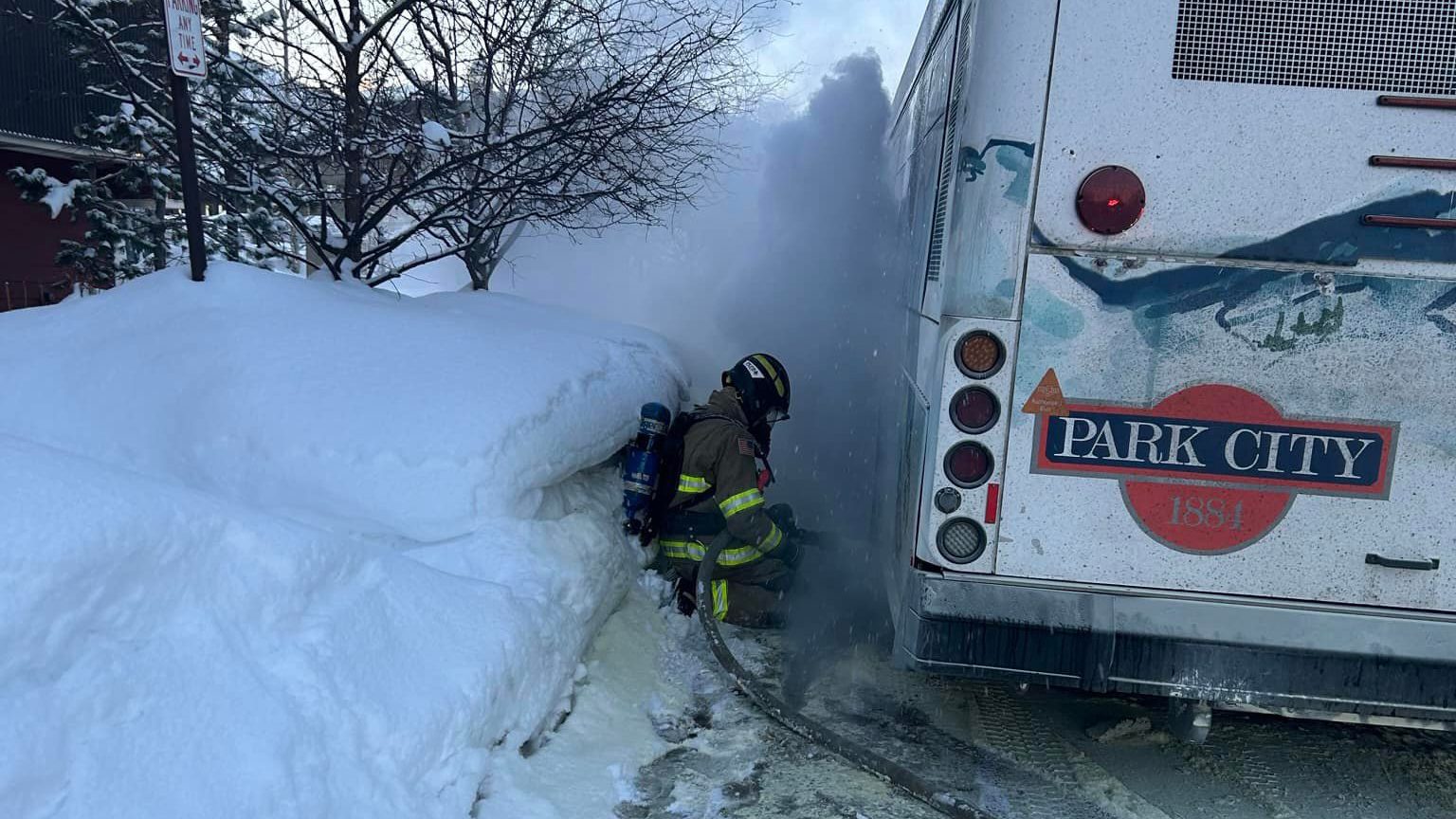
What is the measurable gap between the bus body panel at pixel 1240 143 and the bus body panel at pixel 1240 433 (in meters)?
0.11

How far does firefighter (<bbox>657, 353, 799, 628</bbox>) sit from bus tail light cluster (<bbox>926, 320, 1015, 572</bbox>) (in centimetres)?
156

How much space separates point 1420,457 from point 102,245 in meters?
13.6

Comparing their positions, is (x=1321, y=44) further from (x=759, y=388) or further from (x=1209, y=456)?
(x=759, y=388)

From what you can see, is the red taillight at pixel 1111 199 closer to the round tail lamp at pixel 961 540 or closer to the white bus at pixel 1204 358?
the white bus at pixel 1204 358

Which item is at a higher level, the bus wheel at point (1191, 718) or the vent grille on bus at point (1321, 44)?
the vent grille on bus at point (1321, 44)

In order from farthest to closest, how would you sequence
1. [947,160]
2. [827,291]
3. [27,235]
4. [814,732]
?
[27,235] → [827,291] → [814,732] → [947,160]

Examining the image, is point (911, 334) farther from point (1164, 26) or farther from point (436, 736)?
point (436, 736)

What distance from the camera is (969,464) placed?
317 centimetres

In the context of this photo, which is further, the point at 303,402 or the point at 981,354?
the point at 303,402

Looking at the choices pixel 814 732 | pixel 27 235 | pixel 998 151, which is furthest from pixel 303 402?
pixel 27 235

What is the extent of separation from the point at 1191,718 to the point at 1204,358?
4.19 ft

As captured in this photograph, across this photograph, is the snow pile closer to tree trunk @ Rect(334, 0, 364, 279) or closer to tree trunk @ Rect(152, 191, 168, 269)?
tree trunk @ Rect(334, 0, 364, 279)

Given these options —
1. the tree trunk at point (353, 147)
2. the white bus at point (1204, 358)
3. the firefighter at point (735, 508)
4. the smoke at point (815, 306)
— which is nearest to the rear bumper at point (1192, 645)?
the white bus at point (1204, 358)

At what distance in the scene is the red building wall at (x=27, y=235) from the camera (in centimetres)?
1588
